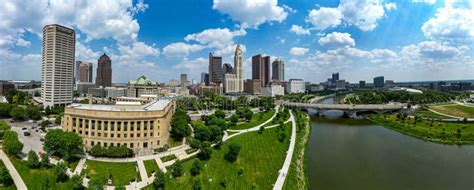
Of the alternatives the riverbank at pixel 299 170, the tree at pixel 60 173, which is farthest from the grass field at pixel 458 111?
the tree at pixel 60 173

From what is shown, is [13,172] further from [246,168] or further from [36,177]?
[246,168]

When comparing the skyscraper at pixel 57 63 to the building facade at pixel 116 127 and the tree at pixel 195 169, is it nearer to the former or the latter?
the building facade at pixel 116 127

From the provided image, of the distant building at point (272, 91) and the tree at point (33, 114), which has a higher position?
the distant building at point (272, 91)

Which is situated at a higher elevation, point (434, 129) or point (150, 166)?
point (434, 129)

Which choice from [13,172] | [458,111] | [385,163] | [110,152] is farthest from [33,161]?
[458,111]

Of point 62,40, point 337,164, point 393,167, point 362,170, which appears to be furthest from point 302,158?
point 62,40

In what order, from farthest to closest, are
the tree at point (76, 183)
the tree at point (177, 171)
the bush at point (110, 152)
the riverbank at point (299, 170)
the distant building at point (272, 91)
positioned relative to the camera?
1. the distant building at point (272, 91)
2. the bush at point (110, 152)
3. the tree at point (177, 171)
4. the riverbank at point (299, 170)
5. the tree at point (76, 183)

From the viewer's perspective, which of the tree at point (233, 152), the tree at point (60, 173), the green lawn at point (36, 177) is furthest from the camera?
the tree at point (233, 152)

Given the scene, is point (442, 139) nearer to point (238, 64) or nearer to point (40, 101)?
point (40, 101)
